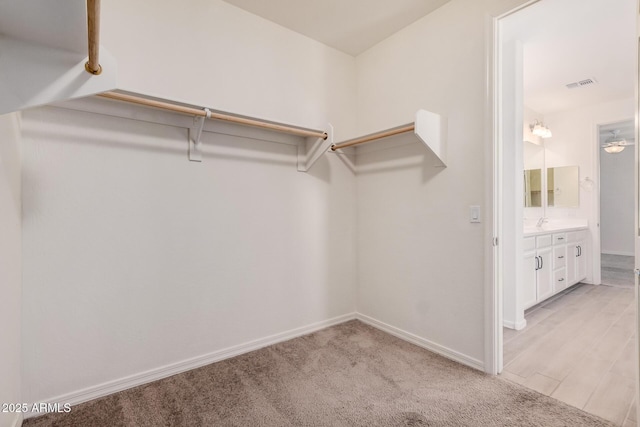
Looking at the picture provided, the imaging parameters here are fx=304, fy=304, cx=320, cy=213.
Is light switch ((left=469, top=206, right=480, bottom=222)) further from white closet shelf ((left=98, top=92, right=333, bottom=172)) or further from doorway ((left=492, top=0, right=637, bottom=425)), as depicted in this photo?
white closet shelf ((left=98, top=92, right=333, bottom=172))

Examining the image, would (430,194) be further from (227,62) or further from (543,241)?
(543,241)

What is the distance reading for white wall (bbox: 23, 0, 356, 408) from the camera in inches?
60.8

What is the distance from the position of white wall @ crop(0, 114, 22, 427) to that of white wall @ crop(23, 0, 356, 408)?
75 millimetres

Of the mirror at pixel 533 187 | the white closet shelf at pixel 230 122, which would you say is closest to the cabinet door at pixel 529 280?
the mirror at pixel 533 187

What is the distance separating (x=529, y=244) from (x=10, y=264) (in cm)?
370

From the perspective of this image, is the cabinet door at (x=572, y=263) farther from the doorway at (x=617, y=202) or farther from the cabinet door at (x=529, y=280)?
the doorway at (x=617, y=202)

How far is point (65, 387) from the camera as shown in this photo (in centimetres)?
156

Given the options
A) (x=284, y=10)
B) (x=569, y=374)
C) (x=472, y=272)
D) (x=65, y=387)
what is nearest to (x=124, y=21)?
(x=284, y=10)

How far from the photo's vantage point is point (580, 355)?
2117 millimetres

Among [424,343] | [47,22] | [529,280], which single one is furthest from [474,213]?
[47,22]

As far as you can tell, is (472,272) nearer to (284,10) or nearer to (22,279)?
(284,10)

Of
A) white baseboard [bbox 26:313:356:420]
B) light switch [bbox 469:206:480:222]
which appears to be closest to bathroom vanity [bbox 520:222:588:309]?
light switch [bbox 469:206:480:222]

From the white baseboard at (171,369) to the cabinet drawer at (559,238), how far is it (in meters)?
2.74

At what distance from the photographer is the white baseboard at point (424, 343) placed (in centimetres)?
195
